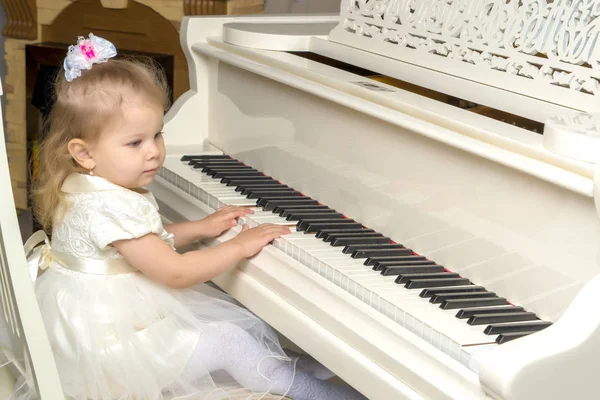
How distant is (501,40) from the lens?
2025 millimetres

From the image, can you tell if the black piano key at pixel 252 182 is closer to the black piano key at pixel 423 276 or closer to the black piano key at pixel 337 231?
the black piano key at pixel 337 231

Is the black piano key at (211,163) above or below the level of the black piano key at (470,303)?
below

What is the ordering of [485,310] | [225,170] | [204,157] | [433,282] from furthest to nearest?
1. [204,157]
2. [225,170]
3. [433,282]
4. [485,310]

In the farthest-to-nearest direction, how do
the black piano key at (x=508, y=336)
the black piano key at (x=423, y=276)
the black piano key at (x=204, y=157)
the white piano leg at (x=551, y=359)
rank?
the black piano key at (x=204, y=157) < the black piano key at (x=423, y=276) < the black piano key at (x=508, y=336) < the white piano leg at (x=551, y=359)

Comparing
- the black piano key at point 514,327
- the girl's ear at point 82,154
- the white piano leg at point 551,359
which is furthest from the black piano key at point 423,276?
the girl's ear at point 82,154

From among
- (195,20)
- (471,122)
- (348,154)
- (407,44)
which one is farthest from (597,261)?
(195,20)

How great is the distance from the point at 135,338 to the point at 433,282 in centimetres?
71

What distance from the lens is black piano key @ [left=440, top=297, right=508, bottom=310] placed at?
1690 mm

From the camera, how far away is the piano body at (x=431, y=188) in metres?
1.56

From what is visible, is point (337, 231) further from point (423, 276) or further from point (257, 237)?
point (423, 276)

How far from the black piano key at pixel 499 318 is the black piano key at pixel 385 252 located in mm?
364

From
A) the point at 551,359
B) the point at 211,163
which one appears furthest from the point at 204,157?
the point at 551,359

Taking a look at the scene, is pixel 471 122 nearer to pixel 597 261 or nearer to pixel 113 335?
pixel 597 261

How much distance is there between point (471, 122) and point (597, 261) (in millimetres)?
421
